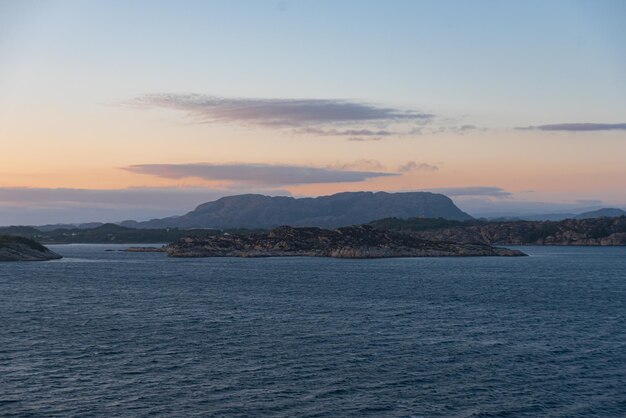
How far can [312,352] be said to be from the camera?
59938 millimetres

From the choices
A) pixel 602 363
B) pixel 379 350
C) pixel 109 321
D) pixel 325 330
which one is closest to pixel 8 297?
pixel 109 321

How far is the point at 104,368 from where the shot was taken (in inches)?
2099

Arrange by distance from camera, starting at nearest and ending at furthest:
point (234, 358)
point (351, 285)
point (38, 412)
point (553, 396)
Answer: point (38, 412) → point (553, 396) → point (234, 358) → point (351, 285)

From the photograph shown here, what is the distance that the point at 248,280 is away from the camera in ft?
454

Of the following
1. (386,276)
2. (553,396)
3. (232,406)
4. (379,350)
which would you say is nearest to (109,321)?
(379,350)

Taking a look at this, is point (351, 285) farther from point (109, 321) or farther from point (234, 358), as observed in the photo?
point (234, 358)

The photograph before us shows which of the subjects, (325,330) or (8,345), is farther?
(325,330)

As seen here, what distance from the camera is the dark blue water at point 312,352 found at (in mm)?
44781

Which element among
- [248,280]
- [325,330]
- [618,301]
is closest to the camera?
[325,330]

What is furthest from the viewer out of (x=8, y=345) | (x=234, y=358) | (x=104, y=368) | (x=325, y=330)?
(x=325, y=330)

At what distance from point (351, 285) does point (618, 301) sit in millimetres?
43231

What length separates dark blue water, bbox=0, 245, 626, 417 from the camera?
44781mm

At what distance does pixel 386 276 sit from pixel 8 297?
2907 inches

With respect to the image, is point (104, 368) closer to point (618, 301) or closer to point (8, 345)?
point (8, 345)
